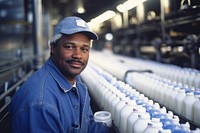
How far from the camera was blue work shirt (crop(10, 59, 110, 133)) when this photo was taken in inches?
51.8

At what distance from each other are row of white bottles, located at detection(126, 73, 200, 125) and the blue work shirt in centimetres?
65

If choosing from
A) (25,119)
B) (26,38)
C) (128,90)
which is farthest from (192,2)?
(26,38)

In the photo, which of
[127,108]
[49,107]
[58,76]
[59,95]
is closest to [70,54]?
[58,76]

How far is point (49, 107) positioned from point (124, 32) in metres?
6.51

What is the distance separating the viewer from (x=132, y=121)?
5.08 feet

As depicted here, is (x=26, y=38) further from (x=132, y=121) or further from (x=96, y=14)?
(x=132, y=121)

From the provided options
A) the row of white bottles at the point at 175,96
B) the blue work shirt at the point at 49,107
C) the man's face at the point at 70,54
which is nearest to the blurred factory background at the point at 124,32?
the blue work shirt at the point at 49,107

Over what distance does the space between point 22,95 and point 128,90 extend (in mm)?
1156

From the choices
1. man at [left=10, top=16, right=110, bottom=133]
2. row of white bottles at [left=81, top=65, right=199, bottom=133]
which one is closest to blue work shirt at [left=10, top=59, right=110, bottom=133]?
man at [left=10, top=16, right=110, bottom=133]

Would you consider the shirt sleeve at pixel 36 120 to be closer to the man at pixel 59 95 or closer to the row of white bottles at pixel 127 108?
the man at pixel 59 95

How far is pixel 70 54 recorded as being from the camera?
1.71 m

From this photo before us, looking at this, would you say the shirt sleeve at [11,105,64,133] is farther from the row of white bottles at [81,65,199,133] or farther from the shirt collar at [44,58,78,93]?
the row of white bottles at [81,65,199,133]

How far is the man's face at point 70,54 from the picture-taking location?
1702 mm

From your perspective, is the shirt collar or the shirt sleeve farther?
the shirt collar
